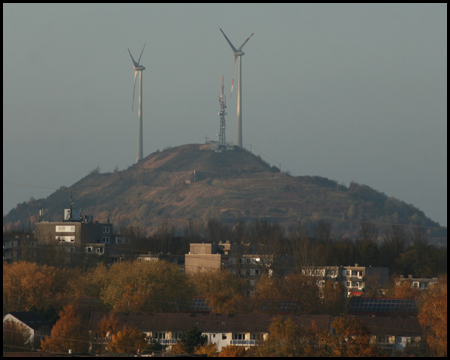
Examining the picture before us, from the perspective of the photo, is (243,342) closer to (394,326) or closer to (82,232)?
(394,326)

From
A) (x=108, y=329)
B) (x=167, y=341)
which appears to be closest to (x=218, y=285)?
(x=167, y=341)

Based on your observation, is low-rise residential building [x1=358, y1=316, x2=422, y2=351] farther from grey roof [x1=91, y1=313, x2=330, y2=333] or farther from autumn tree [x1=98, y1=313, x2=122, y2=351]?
autumn tree [x1=98, y1=313, x2=122, y2=351]

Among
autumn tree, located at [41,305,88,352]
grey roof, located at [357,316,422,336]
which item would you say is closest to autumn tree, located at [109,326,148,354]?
autumn tree, located at [41,305,88,352]

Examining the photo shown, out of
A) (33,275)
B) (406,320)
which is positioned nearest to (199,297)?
(33,275)

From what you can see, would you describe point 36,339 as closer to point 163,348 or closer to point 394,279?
point 163,348

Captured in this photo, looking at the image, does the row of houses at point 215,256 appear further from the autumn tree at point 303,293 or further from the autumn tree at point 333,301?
the autumn tree at point 303,293

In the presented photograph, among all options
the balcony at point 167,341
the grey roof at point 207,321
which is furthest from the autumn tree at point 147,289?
the balcony at point 167,341
